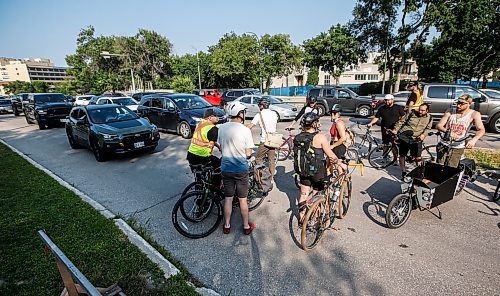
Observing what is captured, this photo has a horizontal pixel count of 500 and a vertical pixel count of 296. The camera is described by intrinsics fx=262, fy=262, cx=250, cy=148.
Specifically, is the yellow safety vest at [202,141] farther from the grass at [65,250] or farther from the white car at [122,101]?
the white car at [122,101]

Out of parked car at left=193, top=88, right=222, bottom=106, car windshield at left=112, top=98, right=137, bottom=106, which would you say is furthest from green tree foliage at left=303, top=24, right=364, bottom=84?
car windshield at left=112, top=98, right=137, bottom=106

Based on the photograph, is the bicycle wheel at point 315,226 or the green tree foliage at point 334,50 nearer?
the bicycle wheel at point 315,226

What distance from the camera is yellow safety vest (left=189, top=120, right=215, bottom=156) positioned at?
4.21 meters

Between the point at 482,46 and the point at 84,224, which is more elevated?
the point at 482,46

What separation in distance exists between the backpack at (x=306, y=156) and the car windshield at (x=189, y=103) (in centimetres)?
858

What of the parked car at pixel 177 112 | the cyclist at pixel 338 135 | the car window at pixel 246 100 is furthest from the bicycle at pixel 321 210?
the car window at pixel 246 100

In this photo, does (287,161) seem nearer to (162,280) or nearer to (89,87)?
(162,280)

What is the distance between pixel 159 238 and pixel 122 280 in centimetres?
102

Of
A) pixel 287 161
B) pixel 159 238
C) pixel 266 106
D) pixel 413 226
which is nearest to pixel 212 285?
pixel 159 238

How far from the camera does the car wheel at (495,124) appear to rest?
10.6 m

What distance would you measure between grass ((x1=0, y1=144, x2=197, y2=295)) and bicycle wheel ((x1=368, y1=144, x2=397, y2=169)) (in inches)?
230

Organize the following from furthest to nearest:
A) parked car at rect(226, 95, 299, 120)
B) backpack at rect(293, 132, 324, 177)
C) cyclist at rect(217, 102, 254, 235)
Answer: parked car at rect(226, 95, 299, 120) < cyclist at rect(217, 102, 254, 235) < backpack at rect(293, 132, 324, 177)

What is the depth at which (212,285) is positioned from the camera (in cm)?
303

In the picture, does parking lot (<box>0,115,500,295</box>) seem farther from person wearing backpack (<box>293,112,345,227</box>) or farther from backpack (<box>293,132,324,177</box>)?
backpack (<box>293,132,324,177</box>)
